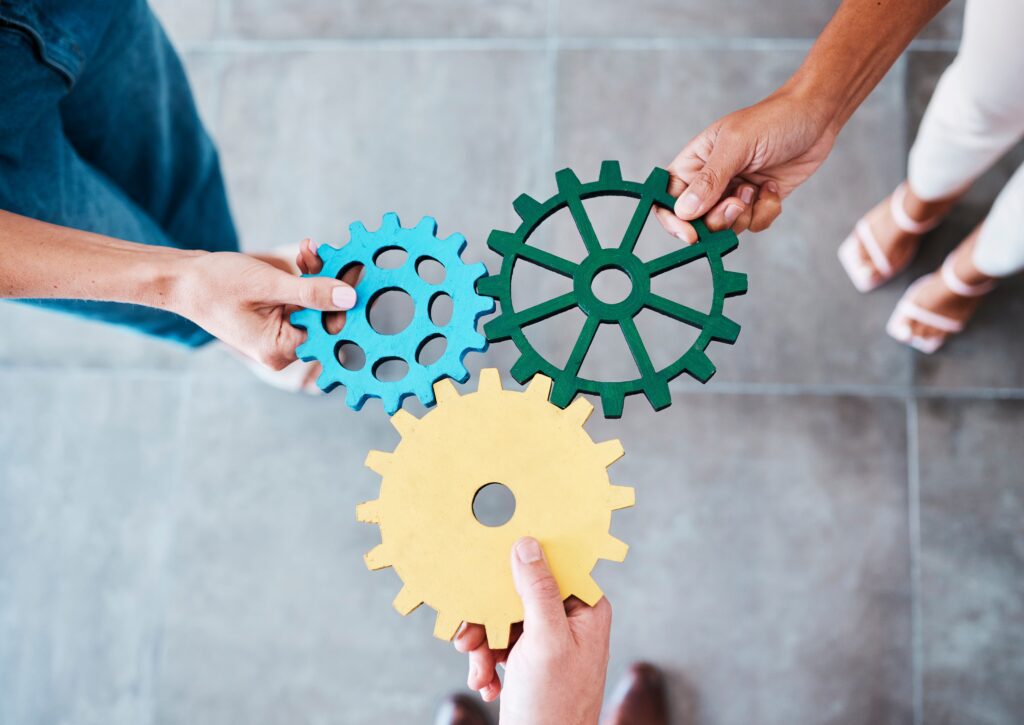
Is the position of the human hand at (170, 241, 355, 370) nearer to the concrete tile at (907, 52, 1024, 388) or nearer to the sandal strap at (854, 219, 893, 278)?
the sandal strap at (854, 219, 893, 278)

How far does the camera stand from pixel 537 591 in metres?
0.78

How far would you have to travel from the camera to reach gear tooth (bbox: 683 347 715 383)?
80cm

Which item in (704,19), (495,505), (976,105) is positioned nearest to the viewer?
(976,105)

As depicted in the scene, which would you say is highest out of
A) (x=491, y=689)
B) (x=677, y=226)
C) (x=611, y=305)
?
(x=677, y=226)

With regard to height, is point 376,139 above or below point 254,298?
above

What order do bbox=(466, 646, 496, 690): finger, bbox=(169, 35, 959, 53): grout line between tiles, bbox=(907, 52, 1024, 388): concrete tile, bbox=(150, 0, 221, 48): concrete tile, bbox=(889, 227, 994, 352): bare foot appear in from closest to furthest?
1. bbox=(466, 646, 496, 690): finger
2. bbox=(889, 227, 994, 352): bare foot
3. bbox=(907, 52, 1024, 388): concrete tile
4. bbox=(169, 35, 959, 53): grout line between tiles
5. bbox=(150, 0, 221, 48): concrete tile

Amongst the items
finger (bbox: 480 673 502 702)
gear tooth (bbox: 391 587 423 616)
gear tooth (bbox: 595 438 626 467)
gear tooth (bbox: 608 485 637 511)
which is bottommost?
finger (bbox: 480 673 502 702)

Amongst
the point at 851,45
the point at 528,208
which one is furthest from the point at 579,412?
the point at 851,45

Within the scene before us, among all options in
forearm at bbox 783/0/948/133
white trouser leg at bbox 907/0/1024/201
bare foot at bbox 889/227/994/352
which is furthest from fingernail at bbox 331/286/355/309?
bare foot at bbox 889/227/994/352

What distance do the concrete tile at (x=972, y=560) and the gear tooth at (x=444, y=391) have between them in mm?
1049

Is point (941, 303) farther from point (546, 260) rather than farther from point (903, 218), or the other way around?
point (546, 260)

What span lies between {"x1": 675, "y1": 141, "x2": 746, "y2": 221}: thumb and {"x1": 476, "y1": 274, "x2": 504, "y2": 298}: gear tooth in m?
0.21

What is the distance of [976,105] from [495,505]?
1006 millimetres

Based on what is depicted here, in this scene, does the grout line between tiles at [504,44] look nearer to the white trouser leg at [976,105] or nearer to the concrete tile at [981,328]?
the concrete tile at [981,328]
